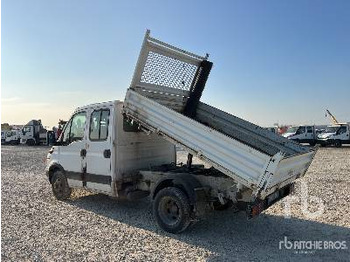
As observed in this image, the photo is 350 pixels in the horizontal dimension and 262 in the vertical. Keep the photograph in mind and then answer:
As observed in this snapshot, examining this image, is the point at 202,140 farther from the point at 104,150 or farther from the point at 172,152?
the point at 172,152

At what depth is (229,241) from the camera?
6312 millimetres

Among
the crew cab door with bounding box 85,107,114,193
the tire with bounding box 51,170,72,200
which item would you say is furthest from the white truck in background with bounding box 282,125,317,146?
the crew cab door with bounding box 85,107,114,193

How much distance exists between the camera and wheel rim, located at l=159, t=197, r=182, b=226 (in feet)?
21.8

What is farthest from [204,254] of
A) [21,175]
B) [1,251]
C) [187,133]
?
[21,175]

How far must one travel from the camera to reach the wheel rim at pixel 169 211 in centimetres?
665

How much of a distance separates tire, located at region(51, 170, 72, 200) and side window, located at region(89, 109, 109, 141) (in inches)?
63.0

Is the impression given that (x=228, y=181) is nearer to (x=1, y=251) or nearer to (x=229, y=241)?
(x=229, y=241)

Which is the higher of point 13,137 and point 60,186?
point 13,137

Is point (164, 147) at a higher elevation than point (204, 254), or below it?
higher

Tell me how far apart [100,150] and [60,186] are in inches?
77.9

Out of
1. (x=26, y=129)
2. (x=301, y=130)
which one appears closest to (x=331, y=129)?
(x=301, y=130)

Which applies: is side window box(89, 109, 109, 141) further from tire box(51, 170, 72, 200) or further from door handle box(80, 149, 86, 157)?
tire box(51, 170, 72, 200)

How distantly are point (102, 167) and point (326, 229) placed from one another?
4498 mm

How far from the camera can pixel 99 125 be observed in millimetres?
8023
